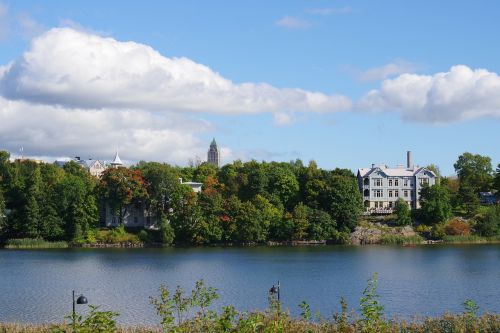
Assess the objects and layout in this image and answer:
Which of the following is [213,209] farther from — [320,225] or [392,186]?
[392,186]

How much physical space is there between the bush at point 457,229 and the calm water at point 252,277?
8.75 meters

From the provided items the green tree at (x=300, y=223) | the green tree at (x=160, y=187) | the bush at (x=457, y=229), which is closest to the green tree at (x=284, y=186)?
the green tree at (x=300, y=223)

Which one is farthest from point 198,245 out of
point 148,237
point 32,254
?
point 32,254

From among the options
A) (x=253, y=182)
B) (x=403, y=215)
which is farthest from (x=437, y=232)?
(x=253, y=182)

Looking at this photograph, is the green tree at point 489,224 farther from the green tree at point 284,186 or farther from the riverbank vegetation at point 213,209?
the green tree at point 284,186

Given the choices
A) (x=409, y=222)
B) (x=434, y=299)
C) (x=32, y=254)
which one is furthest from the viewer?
(x=409, y=222)

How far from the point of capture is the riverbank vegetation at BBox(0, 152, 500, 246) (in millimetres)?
79812

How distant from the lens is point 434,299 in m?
35.9

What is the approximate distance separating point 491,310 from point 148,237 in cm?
5462

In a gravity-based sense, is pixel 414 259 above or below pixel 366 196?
below

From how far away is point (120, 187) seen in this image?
271 ft

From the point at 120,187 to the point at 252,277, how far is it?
39867 mm

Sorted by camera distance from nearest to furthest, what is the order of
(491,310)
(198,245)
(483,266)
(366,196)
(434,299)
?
(491,310) → (434,299) → (483,266) → (198,245) → (366,196)

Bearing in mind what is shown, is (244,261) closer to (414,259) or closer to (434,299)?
(414,259)
